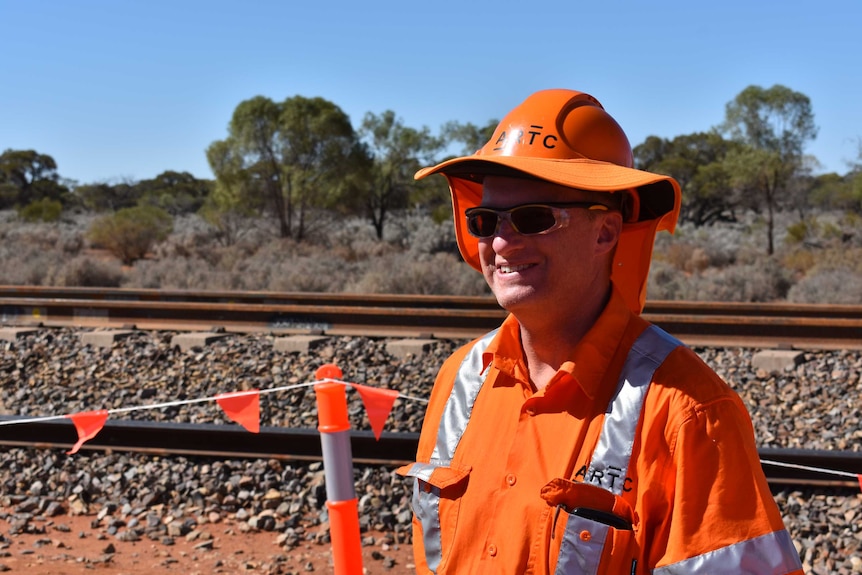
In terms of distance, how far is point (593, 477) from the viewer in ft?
6.26

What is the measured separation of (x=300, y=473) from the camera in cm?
615

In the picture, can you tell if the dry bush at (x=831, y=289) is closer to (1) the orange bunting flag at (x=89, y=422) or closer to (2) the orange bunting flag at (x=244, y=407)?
(2) the orange bunting flag at (x=244, y=407)

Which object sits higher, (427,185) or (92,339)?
(427,185)

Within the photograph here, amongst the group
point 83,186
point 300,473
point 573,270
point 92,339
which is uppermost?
point 83,186

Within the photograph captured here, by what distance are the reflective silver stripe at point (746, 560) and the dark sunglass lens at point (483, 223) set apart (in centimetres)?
87

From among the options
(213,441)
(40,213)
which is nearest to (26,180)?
(40,213)

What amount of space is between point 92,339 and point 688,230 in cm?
2938

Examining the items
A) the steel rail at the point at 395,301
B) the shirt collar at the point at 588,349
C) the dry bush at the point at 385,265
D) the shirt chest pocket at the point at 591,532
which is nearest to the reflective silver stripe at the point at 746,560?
the shirt chest pocket at the point at 591,532

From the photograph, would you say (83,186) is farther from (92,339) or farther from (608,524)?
(608,524)

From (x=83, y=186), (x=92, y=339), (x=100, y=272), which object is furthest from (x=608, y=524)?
(x=83, y=186)

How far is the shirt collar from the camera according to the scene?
2035 mm

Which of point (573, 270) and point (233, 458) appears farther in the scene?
point (233, 458)

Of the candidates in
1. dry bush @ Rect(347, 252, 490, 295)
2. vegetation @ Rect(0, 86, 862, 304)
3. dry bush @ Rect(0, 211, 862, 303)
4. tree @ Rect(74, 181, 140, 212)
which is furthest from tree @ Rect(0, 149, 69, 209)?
dry bush @ Rect(347, 252, 490, 295)

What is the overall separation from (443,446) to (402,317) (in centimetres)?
797
